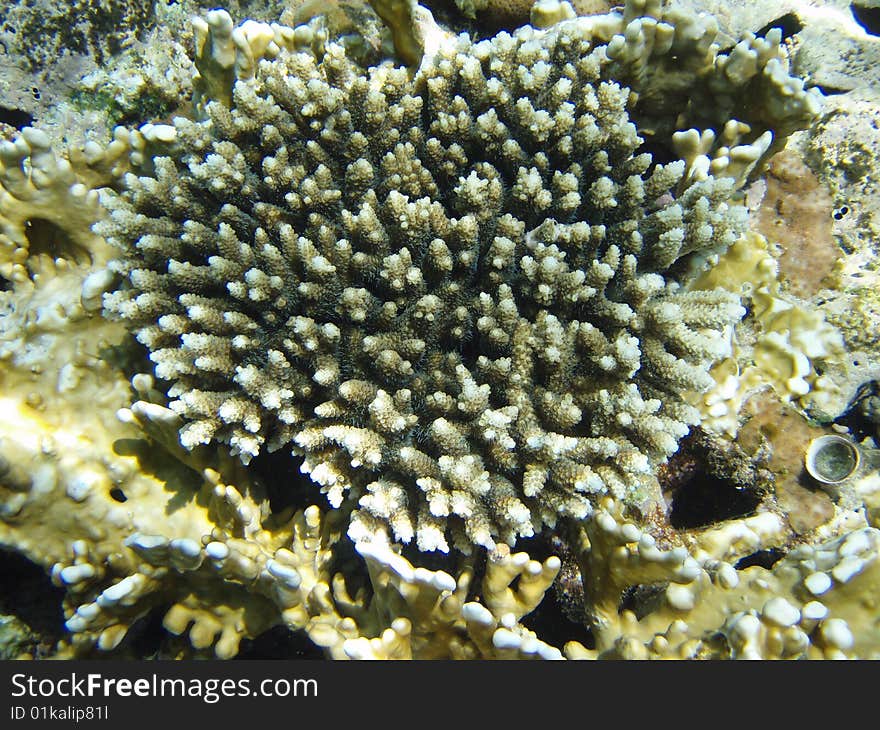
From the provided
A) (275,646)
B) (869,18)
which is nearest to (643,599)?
(275,646)

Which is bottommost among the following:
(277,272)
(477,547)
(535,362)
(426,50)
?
(477,547)

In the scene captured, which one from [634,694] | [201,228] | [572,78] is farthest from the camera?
[572,78]

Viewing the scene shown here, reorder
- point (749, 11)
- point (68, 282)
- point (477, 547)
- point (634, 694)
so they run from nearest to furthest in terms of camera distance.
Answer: point (634, 694), point (477, 547), point (68, 282), point (749, 11)

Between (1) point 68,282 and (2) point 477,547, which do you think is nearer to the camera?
(2) point 477,547

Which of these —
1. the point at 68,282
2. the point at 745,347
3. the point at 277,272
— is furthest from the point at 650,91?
the point at 68,282

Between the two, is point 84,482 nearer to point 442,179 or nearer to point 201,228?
point 201,228

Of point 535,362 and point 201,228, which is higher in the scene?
point 201,228

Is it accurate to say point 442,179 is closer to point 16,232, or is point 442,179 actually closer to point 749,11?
point 16,232

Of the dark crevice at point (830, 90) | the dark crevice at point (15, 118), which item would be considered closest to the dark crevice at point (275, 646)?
the dark crevice at point (15, 118)
